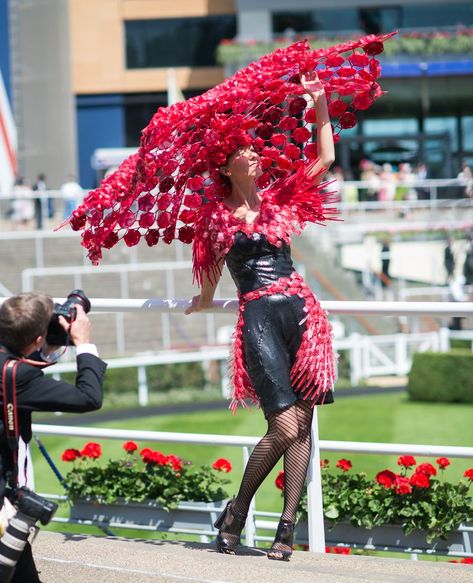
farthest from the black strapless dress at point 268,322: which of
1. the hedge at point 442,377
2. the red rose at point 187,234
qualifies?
the hedge at point 442,377

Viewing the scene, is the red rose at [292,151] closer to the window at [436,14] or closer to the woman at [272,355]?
the woman at [272,355]

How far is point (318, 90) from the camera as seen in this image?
3.72 meters

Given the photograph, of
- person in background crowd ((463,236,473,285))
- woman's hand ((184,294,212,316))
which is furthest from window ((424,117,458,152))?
woman's hand ((184,294,212,316))

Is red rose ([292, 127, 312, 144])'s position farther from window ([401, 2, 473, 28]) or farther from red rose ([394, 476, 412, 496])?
window ([401, 2, 473, 28])

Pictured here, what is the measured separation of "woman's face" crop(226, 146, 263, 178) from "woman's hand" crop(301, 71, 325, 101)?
0.92ft

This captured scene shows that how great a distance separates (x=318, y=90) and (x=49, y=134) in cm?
2934

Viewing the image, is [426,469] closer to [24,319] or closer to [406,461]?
[406,461]

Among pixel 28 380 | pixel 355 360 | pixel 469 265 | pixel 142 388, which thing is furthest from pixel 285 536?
pixel 469 265

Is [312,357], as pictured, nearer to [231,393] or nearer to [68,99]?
[231,393]

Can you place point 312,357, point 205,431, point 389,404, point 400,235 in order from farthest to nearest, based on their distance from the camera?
point 400,235 < point 389,404 < point 205,431 < point 312,357

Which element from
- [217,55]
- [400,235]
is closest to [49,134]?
[217,55]

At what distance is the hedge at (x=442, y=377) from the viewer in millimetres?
13734

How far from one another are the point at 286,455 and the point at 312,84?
122 centimetres

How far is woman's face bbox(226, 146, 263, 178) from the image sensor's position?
366 cm
